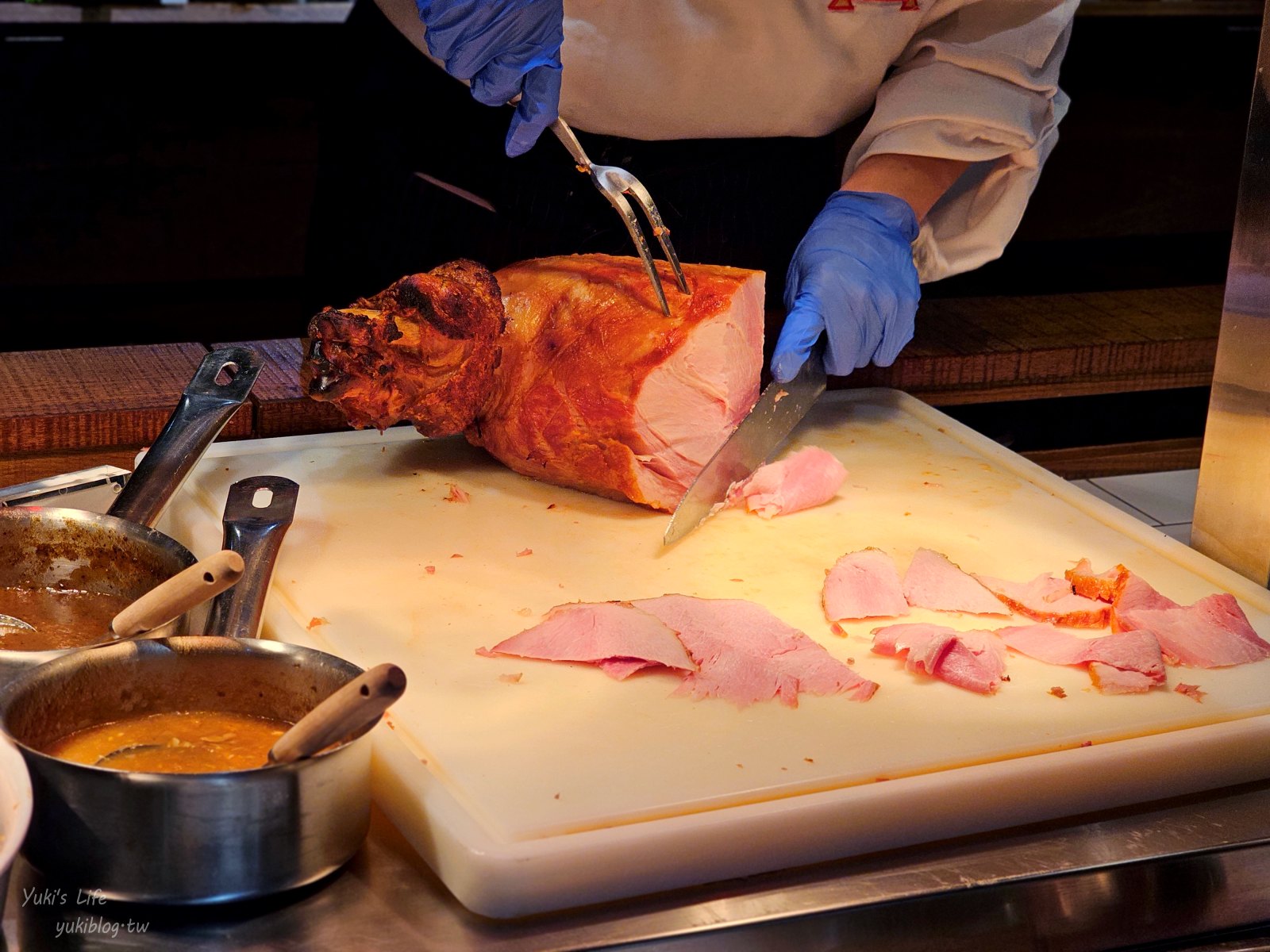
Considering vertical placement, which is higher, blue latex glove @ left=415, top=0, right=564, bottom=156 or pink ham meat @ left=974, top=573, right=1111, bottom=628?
blue latex glove @ left=415, top=0, right=564, bottom=156

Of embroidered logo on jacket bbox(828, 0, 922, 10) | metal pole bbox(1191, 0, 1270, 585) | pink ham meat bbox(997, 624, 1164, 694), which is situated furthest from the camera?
embroidered logo on jacket bbox(828, 0, 922, 10)

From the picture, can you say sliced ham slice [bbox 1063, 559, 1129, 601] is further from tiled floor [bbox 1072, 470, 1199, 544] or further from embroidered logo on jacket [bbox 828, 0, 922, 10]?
embroidered logo on jacket [bbox 828, 0, 922, 10]

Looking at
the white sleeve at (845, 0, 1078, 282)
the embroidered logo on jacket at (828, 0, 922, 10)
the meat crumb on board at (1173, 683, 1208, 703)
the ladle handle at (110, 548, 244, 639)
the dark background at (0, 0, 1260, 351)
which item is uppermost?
the embroidered logo on jacket at (828, 0, 922, 10)

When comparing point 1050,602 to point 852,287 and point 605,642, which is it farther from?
point 852,287

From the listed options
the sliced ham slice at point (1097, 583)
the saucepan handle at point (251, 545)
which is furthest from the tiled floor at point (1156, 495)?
the saucepan handle at point (251, 545)

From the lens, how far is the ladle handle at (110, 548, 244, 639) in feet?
3.91

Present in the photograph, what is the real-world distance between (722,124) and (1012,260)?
272 cm

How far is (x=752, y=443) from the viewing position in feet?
6.48

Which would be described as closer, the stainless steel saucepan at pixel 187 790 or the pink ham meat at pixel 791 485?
the stainless steel saucepan at pixel 187 790

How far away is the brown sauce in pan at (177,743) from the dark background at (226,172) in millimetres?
2710

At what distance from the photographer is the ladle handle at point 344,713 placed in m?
1.05

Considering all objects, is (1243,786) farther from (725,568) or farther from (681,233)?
(681,233)

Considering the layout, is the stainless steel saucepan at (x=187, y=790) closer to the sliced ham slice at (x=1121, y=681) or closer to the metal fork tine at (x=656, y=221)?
the sliced ham slice at (x=1121, y=681)

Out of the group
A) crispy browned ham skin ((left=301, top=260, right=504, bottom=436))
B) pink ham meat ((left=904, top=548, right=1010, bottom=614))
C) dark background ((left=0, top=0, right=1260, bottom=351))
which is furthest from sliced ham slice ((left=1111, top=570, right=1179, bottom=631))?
dark background ((left=0, top=0, right=1260, bottom=351))
